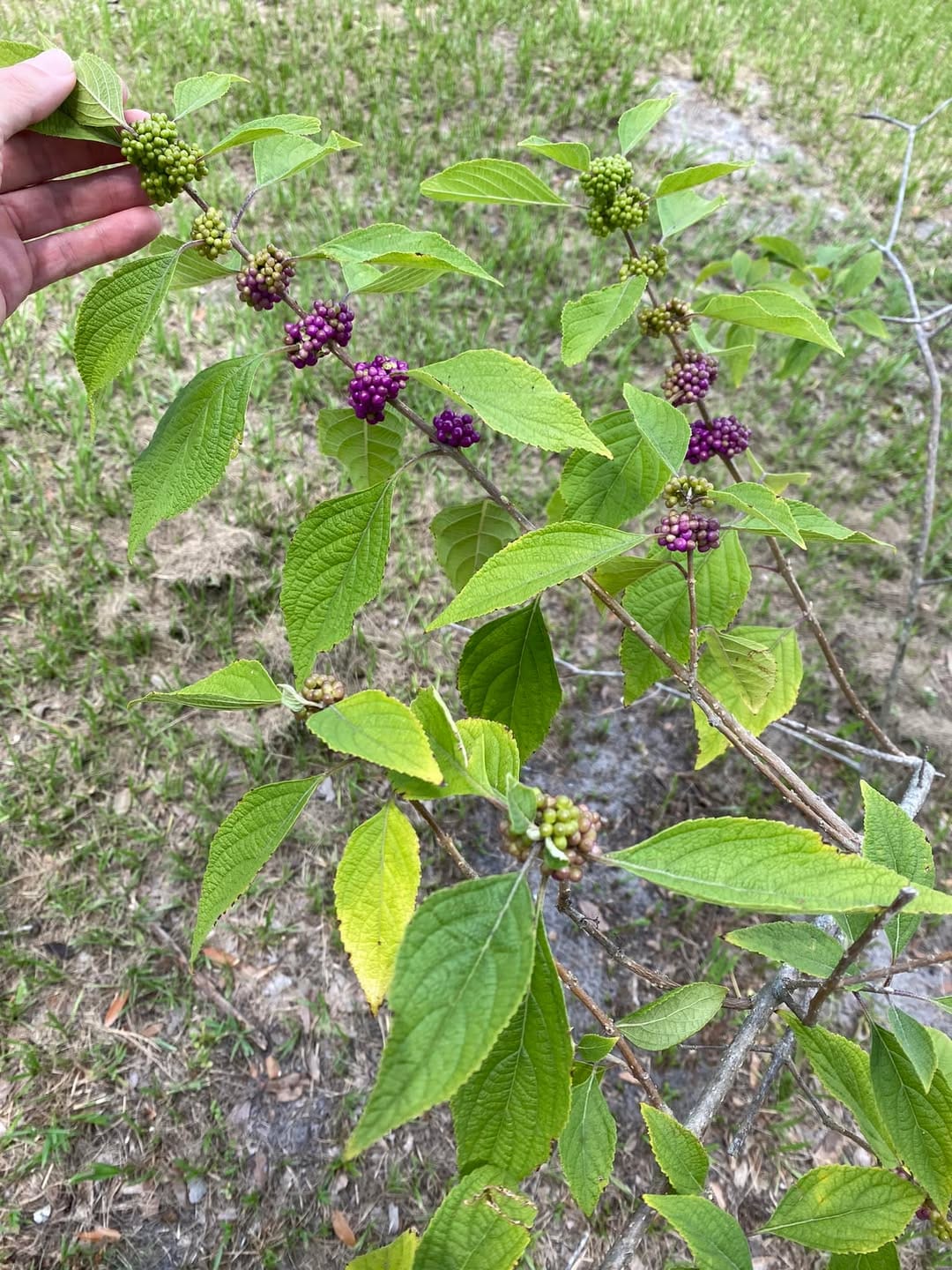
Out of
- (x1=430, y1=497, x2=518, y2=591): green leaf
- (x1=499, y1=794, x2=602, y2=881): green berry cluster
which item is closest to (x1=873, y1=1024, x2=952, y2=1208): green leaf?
(x1=499, y1=794, x2=602, y2=881): green berry cluster

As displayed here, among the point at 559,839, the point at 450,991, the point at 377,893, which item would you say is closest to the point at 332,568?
the point at 377,893

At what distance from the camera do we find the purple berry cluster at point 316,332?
1.33m

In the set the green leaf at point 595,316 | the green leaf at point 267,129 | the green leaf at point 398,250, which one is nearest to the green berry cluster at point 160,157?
the green leaf at point 267,129

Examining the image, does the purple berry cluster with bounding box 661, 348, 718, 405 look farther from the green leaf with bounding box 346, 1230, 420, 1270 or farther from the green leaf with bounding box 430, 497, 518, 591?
the green leaf with bounding box 346, 1230, 420, 1270

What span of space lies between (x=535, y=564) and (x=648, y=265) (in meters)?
0.78

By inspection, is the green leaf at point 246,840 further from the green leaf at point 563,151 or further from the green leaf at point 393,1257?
the green leaf at point 563,151

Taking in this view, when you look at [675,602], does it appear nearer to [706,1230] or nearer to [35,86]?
[706,1230]

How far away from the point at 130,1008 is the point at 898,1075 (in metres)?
2.07

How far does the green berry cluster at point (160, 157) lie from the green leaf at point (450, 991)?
3.77ft

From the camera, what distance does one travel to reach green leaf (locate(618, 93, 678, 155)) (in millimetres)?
1516

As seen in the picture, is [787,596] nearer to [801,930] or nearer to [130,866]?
[801,930]

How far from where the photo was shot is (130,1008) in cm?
233

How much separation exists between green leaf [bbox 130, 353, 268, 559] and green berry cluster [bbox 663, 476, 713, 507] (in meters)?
0.71

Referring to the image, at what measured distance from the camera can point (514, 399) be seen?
1174 mm
